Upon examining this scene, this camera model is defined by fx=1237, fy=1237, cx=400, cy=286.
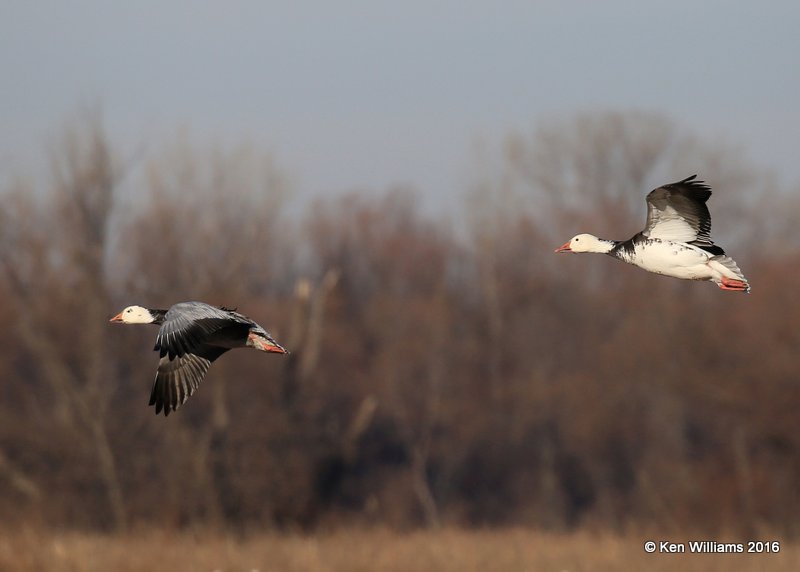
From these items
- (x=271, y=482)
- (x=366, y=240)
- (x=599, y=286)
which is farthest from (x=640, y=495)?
(x=366, y=240)

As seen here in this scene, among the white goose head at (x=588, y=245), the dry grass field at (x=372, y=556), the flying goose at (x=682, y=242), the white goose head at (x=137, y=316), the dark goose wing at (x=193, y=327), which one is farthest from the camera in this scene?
the dry grass field at (x=372, y=556)

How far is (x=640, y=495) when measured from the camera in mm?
39375

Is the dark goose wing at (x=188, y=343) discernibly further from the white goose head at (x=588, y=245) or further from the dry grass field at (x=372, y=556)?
the dry grass field at (x=372, y=556)

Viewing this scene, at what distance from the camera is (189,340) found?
8.70m

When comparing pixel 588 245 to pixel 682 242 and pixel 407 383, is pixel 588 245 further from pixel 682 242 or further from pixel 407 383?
pixel 407 383

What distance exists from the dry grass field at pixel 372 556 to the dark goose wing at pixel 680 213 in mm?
9714

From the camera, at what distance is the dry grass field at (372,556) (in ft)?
62.7

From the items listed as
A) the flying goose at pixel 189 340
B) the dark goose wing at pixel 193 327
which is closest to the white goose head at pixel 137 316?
the flying goose at pixel 189 340

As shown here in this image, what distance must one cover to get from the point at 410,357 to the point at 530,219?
732 centimetres

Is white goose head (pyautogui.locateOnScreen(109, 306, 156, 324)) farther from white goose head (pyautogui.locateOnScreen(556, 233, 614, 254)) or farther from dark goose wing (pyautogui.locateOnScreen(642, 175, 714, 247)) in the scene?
dark goose wing (pyautogui.locateOnScreen(642, 175, 714, 247))

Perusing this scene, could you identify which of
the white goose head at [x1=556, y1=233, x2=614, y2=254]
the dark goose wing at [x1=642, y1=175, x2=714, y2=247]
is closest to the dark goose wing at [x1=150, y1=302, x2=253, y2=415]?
the white goose head at [x1=556, y1=233, x2=614, y2=254]

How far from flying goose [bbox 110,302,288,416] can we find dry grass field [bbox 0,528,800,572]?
9095mm

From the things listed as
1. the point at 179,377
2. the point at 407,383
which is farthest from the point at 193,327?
the point at 407,383

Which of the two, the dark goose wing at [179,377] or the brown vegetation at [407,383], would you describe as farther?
the brown vegetation at [407,383]
